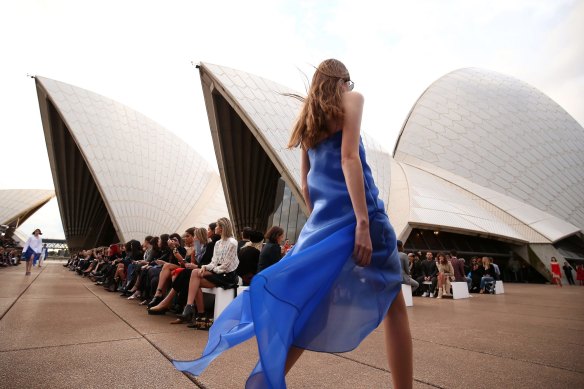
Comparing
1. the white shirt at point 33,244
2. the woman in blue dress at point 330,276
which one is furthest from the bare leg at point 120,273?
the woman in blue dress at point 330,276

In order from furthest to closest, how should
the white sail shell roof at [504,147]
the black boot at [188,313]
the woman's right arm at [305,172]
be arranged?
the white sail shell roof at [504,147]
the black boot at [188,313]
the woman's right arm at [305,172]

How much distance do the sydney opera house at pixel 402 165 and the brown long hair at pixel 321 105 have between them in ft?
43.3

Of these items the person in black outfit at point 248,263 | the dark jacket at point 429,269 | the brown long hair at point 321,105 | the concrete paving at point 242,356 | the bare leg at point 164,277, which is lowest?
the concrete paving at point 242,356

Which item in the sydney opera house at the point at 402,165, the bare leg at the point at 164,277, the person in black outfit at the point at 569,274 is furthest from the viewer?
the sydney opera house at the point at 402,165

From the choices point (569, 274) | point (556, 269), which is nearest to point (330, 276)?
point (556, 269)

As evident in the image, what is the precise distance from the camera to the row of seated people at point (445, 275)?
8.30 m

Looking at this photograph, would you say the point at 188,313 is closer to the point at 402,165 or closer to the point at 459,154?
the point at 402,165

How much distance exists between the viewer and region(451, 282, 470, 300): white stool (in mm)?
7621

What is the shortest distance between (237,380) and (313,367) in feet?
1.80

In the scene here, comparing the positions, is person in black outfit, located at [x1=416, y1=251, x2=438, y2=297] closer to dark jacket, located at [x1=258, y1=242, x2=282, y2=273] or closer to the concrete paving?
the concrete paving

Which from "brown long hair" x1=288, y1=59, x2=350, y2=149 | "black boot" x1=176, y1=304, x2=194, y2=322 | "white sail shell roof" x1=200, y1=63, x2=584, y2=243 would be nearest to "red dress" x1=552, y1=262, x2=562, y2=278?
"white sail shell roof" x1=200, y1=63, x2=584, y2=243

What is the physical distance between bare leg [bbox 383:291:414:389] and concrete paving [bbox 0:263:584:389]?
67 centimetres

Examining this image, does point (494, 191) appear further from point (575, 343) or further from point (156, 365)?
point (156, 365)

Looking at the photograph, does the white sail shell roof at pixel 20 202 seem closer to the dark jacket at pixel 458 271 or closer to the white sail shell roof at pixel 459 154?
the white sail shell roof at pixel 459 154
